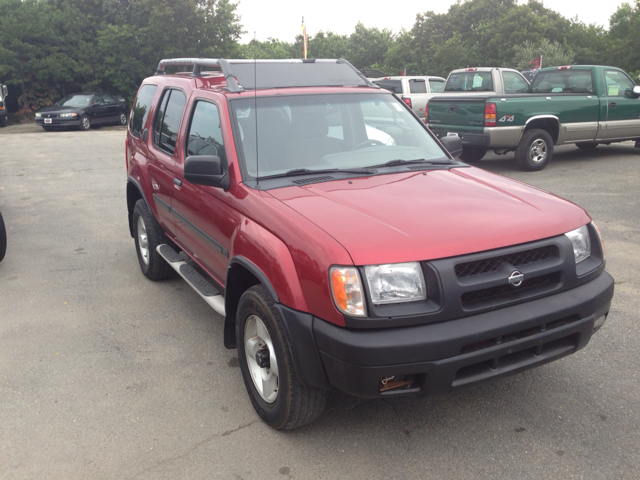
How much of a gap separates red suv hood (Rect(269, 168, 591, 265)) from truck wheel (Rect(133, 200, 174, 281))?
2.32m

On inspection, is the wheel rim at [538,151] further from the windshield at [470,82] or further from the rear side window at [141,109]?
the rear side window at [141,109]

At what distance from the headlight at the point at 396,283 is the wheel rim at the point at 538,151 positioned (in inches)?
358

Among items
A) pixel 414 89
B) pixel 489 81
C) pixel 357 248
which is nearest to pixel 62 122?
pixel 414 89

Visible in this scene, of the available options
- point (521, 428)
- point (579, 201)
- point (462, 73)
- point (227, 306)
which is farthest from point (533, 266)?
point (462, 73)

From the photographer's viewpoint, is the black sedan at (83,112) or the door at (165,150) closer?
the door at (165,150)

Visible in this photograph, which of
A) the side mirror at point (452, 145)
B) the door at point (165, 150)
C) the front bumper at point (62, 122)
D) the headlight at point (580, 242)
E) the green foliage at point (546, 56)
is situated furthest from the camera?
the green foliage at point (546, 56)

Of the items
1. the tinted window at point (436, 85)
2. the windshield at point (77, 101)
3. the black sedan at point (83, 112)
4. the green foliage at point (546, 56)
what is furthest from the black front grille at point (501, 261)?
the green foliage at point (546, 56)

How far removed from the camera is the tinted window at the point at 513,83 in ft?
44.3

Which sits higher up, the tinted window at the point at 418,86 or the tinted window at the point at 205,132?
the tinted window at the point at 418,86

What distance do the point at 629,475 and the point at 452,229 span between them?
144 cm

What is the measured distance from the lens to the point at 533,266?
113 inches

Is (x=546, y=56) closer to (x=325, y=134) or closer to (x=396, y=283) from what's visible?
(x=325, y=134)

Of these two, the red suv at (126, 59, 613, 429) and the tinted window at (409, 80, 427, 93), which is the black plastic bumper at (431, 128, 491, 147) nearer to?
the red suv at (126, 59, 613, 429)

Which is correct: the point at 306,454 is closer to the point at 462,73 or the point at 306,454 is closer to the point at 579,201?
the point at 579,201
